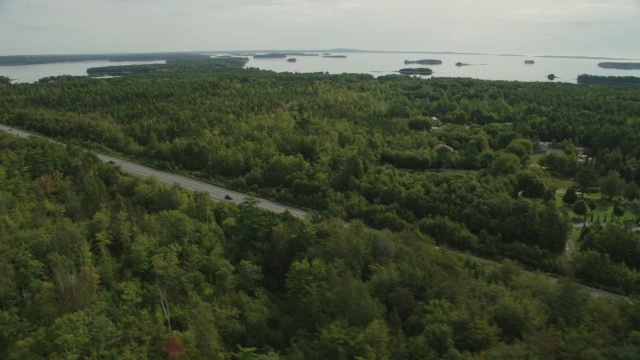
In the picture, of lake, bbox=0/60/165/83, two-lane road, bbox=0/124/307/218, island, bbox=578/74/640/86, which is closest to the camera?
two-lane road, bbox=0/124/307/218

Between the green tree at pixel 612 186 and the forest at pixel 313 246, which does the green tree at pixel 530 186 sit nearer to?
the forest at pixel 313 246

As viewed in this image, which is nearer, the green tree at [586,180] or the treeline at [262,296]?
the treeline at [262,296]

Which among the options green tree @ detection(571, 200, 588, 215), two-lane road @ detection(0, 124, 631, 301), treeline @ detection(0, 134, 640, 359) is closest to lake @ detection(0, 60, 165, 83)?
two-lane road @ detection(0, 124, 631, 301)

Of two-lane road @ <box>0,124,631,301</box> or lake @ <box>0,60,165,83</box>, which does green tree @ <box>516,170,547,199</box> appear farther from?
lake @ <box>0,60,165,83</box>

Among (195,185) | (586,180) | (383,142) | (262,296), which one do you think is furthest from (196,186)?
(586,180)

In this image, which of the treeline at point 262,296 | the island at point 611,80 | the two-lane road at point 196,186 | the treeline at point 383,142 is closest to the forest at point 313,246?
the treeline at point 262,296

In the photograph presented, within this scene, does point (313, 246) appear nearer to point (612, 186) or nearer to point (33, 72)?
point (612, 186)
